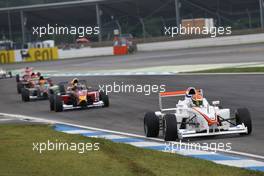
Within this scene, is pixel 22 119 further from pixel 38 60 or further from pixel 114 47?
pixel 38 60

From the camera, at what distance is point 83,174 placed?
9.71 m

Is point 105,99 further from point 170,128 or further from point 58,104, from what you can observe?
point 170,128

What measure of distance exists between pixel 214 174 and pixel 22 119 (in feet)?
36.5

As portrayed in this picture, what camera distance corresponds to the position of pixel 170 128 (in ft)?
43.2

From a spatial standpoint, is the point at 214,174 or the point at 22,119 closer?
the point at 214,174

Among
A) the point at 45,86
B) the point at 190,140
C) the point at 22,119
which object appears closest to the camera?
the point at 190,140

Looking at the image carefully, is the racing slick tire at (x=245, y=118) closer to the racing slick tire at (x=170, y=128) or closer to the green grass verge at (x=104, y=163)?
the racing slick tire at (x=170, y=128)

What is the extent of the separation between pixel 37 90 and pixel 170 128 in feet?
46.0

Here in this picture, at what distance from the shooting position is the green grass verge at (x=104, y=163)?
979 centimetres

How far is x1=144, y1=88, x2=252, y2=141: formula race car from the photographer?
13.2m

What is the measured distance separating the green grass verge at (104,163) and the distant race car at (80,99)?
24.4 feet

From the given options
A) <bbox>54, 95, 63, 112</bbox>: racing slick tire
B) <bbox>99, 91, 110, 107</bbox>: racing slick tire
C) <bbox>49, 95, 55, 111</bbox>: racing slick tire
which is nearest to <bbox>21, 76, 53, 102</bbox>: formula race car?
<bbox>49, 95, 55, 111</bbox>: racing slick tire

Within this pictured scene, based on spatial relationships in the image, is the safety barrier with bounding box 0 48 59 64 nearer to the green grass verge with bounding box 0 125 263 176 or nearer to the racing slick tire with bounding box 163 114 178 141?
the green grass verge with bounding box 0 125 263 176

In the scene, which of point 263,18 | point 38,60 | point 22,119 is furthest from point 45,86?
point 38,60
